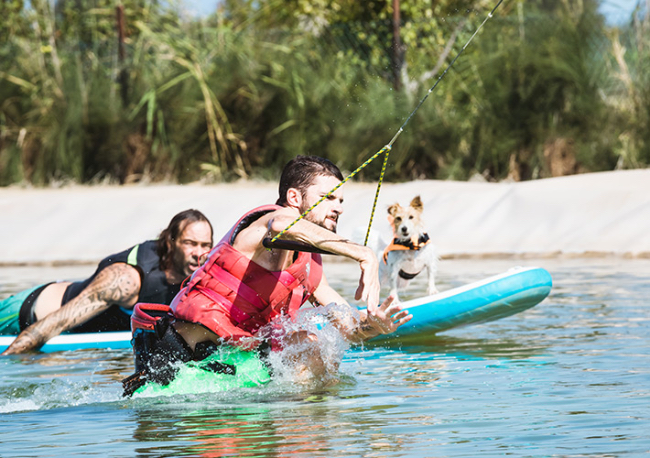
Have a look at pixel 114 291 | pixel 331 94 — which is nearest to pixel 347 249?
pixel 114 291

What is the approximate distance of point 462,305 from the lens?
7566mm

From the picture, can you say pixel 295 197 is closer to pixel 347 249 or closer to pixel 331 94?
pixel 347 249

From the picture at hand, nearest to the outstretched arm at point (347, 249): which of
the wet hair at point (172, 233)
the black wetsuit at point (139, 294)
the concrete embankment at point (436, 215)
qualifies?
the wet hair at point (172, 233)

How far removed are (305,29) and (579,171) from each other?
5222 mm

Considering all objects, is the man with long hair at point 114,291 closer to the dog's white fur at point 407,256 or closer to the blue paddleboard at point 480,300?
→ the blue paddleboard at point 480,300

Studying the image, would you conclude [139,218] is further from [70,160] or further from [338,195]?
[338,195]

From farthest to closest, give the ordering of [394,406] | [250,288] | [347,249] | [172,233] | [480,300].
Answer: [480,300], [172,233], [394,406], [250,288], [347,249]

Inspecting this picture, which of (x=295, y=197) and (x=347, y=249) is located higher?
(x=295, y=197)

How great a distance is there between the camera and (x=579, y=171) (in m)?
16.5

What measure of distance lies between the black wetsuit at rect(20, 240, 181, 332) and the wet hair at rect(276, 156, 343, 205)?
2035 millimetres

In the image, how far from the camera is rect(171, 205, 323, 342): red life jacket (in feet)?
16.4

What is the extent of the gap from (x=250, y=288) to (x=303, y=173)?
1.90 ft

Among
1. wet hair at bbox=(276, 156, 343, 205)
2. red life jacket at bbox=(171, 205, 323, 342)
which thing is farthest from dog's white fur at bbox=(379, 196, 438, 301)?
wet hair at bbox=(276, 156, 343, 205)

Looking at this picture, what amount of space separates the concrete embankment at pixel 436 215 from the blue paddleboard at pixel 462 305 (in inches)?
226
